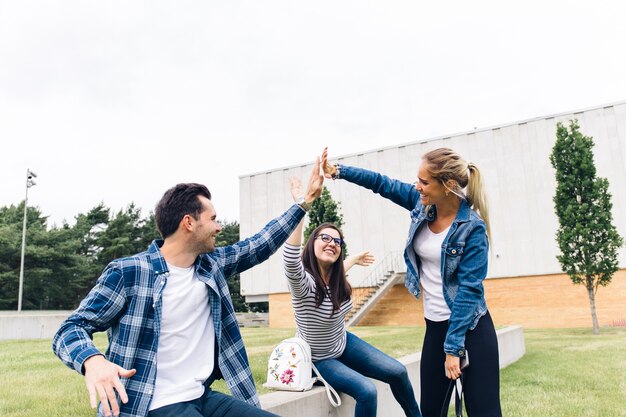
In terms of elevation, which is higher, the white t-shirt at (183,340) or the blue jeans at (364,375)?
the white t-shirt at (183,340)

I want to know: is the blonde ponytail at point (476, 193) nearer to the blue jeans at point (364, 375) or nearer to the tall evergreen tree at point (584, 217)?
the blue jeans at point (364, 375)

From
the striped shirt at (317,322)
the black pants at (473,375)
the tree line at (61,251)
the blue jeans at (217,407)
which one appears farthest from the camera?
the tree line at (61,251)

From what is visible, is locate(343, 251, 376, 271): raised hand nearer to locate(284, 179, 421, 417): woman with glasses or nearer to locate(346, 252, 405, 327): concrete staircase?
locate(284, 179, 421, 417): woman with glasses

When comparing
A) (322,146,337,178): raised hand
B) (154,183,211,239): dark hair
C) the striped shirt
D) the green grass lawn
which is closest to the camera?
(154,183,211,239): dark hair

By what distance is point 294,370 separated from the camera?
11.9ft

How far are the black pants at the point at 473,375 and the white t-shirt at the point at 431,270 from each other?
0.08 meters

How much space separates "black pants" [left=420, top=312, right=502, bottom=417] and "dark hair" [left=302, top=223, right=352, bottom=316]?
942 mm

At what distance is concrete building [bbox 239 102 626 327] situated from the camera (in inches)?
826

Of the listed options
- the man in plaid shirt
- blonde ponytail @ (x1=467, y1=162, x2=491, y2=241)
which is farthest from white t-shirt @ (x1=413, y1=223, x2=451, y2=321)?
the man in plaid shirt

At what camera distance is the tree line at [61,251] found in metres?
34.4

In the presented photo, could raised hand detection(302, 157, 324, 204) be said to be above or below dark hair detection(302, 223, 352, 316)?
above

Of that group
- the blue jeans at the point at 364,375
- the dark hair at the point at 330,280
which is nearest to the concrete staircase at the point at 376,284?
the blue jeans at the point at 364,375

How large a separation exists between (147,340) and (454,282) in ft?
5.71

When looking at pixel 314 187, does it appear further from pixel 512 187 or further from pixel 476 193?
pixel 512 187
